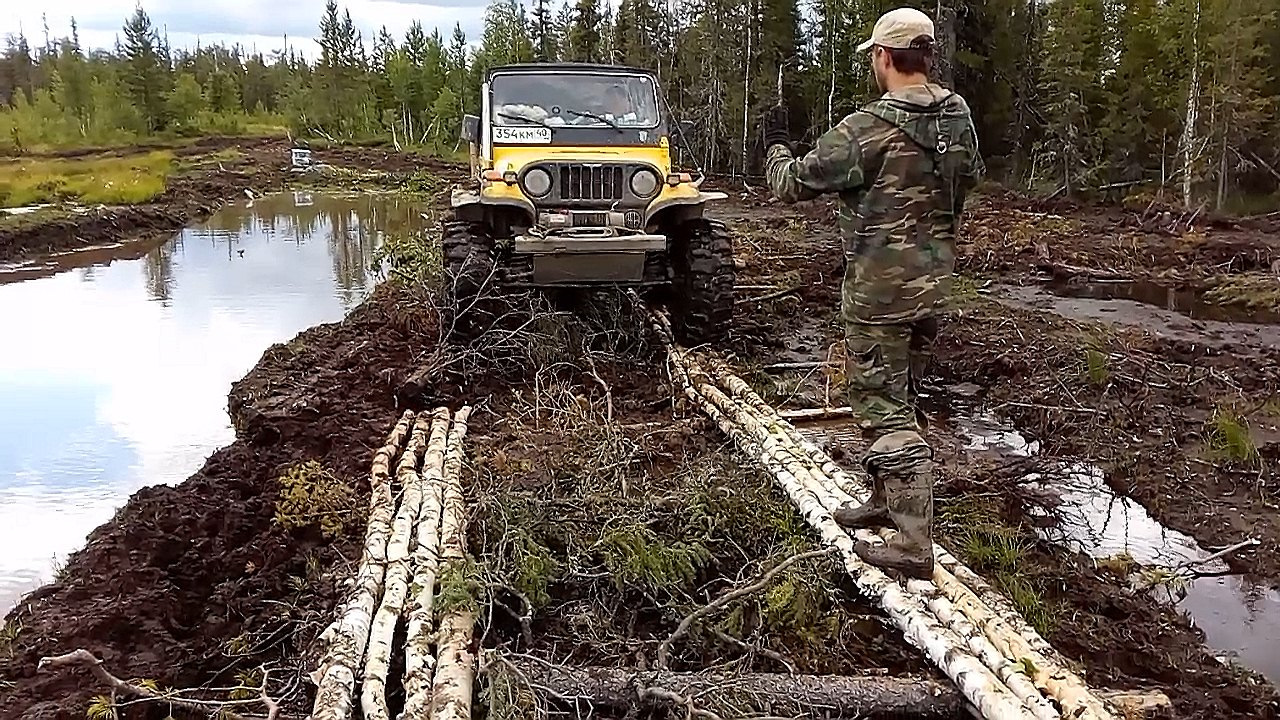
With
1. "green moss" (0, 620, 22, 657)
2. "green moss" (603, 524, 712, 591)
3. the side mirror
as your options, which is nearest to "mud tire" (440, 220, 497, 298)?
the side mirror

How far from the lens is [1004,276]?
13766mm

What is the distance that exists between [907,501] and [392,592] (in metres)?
1.98

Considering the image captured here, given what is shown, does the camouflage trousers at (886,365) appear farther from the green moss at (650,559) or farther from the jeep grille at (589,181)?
the jeep grille at (589,181)

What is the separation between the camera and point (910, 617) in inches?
150

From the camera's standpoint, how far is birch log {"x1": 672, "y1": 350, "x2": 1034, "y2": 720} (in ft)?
10.8

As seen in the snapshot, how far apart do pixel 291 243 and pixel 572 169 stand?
1057 cm

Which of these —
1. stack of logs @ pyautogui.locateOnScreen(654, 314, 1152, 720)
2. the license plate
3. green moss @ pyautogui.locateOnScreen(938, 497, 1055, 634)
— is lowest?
green moss @ pyautogui.locateOnScreen(938, 497, 1055, 634)

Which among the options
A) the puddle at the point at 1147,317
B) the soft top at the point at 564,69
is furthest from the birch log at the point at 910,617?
the puddle at the point at 1147,317

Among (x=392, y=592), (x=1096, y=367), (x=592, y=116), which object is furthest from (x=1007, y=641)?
(x=592, y=116)

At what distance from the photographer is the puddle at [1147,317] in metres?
9.75

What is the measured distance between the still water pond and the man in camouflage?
3910 mm

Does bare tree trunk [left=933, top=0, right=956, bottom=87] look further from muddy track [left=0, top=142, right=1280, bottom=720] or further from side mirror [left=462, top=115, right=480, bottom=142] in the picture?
side mirror [left=462, top=115, right=480, bottom=142]

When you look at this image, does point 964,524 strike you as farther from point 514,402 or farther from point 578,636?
point 514,402

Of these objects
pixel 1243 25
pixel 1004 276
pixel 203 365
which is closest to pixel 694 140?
pixel 203 365
